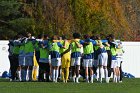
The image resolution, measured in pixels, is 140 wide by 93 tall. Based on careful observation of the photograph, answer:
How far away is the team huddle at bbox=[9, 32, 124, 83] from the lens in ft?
98.0

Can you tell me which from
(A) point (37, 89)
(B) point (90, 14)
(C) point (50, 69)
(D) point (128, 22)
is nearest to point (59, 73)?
(C) point (50, 69)

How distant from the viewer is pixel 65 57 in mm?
29953

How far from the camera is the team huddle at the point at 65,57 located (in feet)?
98.0

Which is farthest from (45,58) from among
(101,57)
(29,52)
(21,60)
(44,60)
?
(101,57)

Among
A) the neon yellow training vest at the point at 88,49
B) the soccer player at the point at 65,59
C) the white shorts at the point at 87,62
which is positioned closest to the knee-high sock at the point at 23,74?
the soccer player at the point at 65,59

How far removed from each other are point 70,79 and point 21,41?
3.24 meters

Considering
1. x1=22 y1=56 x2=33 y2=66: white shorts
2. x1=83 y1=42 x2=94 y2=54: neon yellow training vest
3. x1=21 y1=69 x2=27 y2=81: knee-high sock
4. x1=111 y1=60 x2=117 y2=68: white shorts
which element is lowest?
x1=21 y1=69 x2=27 y2=81: knee-high sock

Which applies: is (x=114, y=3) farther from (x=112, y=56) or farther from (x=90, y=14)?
(x=112, y=56)

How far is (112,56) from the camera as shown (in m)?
30.4

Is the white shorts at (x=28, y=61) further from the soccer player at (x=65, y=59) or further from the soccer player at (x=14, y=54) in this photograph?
the soccer player at (x=65, y=59)

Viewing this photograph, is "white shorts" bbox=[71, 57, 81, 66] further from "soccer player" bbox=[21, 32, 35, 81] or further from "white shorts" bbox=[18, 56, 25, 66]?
"white shorts" bbox=[18, 56, 25, 66]

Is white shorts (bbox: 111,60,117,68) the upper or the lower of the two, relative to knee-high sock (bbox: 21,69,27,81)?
upper

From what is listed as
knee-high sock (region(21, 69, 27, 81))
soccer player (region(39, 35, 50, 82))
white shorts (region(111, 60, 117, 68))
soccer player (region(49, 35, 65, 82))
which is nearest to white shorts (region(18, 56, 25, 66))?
knee-high sock (region(21, 69, 27, 81))

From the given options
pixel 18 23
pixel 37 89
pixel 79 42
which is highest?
pixel 18 23
